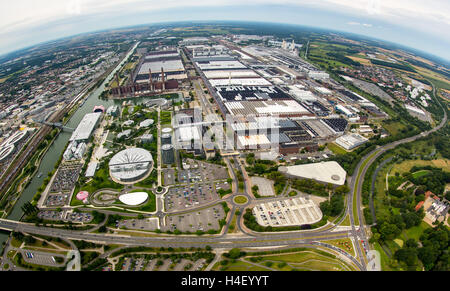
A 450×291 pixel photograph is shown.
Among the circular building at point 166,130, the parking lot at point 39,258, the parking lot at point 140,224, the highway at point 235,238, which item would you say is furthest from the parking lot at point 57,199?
the circular building at point 166,130

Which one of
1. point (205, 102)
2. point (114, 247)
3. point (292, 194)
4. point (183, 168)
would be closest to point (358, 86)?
point (205, 102)

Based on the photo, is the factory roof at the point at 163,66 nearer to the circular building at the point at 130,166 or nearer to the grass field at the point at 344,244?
the circular building at the point at 130,166

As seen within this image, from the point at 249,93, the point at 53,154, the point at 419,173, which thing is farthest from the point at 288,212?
the point at 53,154

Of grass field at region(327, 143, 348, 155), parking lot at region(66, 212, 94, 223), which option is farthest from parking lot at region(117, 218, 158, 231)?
grass field at region(327, 143, 348, 155)

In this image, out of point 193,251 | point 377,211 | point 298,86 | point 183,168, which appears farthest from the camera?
point 298,86

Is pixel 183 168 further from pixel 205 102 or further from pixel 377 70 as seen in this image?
pixel 377 70

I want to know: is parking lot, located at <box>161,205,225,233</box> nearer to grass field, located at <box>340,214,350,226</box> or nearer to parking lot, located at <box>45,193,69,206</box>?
parking lot, located at <box>45,193,69,206</box>

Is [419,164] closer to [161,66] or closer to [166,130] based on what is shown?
[166,130]
